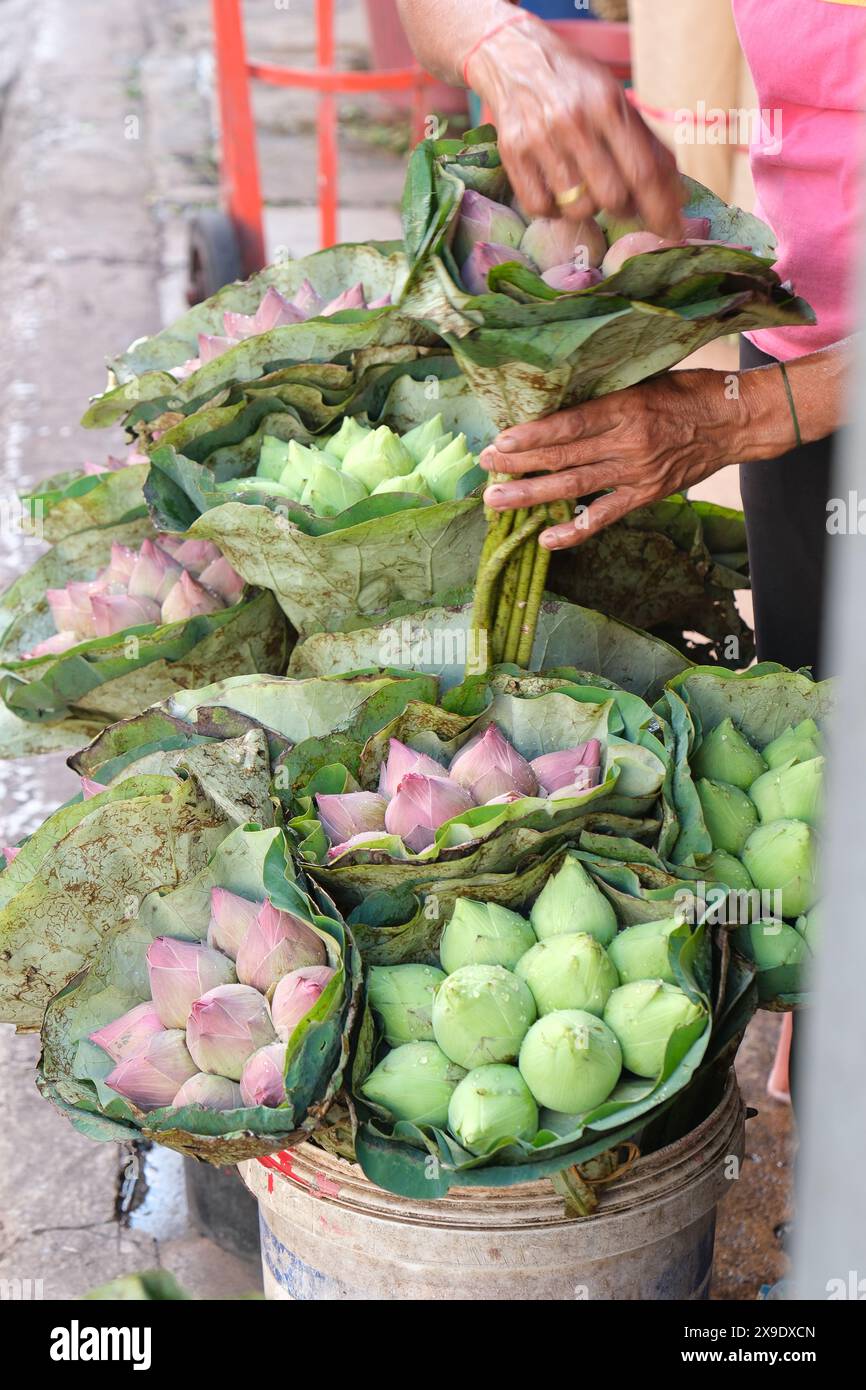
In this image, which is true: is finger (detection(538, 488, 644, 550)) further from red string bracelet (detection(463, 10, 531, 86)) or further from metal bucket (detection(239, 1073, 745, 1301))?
metal bucket (detection(239, 1073, 745, 1301))

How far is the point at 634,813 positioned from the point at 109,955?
20.5 inches

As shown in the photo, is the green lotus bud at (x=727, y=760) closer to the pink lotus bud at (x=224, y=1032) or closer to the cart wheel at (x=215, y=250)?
the pink lotus bud at (x=224, y=1032)

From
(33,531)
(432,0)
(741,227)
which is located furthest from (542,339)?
(33,531)

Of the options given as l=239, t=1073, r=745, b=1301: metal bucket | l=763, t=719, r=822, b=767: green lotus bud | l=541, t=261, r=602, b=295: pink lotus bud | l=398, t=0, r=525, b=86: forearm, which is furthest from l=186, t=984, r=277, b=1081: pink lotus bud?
l=398, t=0, r=525, b=86: forearm

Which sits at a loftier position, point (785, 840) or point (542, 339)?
point (542, 339)

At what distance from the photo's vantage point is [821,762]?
1380 mm

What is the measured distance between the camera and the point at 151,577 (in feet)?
6.08

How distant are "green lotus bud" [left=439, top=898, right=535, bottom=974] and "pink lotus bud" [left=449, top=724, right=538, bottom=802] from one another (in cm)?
13

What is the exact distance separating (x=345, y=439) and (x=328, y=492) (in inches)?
6.4

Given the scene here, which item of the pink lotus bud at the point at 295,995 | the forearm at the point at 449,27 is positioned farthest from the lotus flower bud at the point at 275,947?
the forearm at the point at 449,27

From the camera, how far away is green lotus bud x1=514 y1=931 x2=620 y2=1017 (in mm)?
1177

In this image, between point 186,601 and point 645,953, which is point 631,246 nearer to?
point 645,953

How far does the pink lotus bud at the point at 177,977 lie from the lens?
124 cm

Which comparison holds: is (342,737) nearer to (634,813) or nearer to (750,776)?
(634,813)
